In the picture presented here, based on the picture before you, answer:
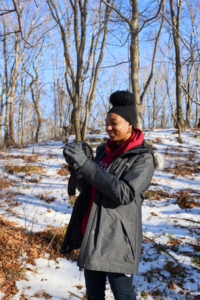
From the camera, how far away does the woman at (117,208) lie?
1.30 metres

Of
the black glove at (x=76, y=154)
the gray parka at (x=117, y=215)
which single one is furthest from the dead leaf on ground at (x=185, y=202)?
the black glove at (x=76, y=154)

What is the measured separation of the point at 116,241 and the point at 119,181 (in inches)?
16.1

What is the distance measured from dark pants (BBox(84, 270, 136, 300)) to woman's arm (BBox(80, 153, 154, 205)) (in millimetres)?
573

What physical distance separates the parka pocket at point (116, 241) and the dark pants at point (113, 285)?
0.18 metres

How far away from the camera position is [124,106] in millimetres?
1600

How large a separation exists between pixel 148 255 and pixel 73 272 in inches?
51.5

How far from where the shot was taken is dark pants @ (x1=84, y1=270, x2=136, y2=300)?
141cm

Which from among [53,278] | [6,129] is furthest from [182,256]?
[6,129]

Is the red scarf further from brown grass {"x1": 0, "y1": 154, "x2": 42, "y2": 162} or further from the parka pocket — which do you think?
brown grass {"x1": 0, "y1": 154, "x2": 42, "y2": 162}

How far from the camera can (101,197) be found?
1442mm

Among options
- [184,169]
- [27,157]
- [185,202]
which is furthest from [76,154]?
[27,157]

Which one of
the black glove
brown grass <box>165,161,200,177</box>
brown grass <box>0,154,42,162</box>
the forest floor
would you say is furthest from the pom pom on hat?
brown grass <box>0,154,42,162</box>

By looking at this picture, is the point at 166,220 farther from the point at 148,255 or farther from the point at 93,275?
the point at 93,275

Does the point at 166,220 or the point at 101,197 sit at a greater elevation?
the point at 101,197
